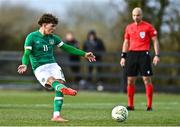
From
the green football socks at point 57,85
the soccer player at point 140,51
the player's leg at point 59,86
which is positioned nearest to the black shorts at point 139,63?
the soccer player at point 140,51

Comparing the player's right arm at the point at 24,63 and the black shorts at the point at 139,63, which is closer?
the player's right arm at the point at 24,63

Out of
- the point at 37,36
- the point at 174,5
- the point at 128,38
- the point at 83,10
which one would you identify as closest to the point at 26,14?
the point at 83,10

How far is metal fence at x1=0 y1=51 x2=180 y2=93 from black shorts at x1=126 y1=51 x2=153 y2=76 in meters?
9.77

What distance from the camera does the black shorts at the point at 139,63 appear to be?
592 inches

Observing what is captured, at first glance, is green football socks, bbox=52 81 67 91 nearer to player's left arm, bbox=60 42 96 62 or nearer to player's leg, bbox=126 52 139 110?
player's left arm, bbox=60 42 96 62

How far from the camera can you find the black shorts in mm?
15027

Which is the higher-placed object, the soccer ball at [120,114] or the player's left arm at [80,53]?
the player's left arm at [80,53]

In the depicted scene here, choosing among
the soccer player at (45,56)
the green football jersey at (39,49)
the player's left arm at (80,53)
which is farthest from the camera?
the player's left arm at (80,53)

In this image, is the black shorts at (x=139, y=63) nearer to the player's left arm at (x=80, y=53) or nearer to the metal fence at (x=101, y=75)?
the player's left arm at (x=80, y=53)

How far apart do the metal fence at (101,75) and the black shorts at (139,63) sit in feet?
32.1

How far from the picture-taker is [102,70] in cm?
2734

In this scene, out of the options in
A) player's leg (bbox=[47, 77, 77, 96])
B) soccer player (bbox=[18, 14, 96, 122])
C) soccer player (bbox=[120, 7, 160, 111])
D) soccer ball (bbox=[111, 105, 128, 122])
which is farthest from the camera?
soccer player (bbox=[120, 7, 160, 111])

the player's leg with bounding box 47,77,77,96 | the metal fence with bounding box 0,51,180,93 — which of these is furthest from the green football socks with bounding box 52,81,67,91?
the metal fence with bounding box 0,51,180,93

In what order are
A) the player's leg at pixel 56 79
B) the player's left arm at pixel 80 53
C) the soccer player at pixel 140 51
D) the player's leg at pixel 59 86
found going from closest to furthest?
1. the player's leg at pixel 59 86
2. the player's leg at pixel 56 79
3. the player's left arm at pixel 80 53
4. the soccer player at pixel 140 51
